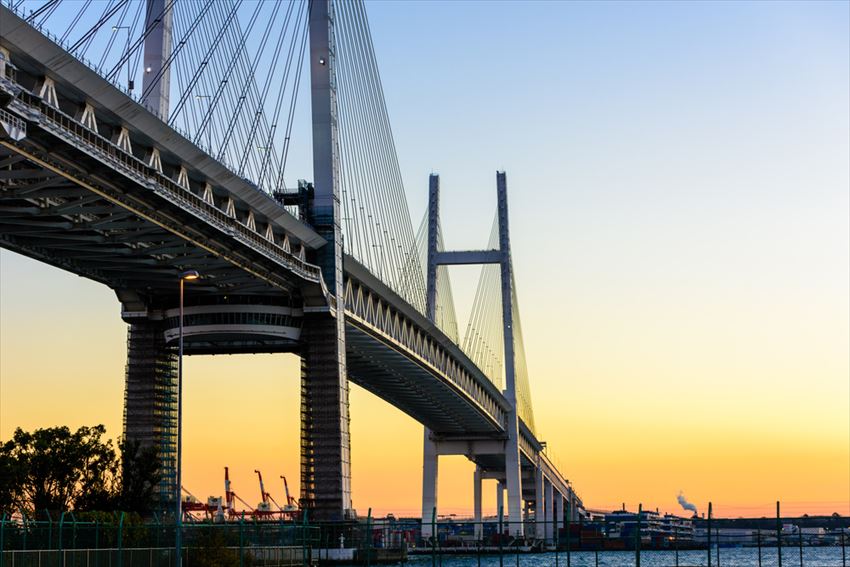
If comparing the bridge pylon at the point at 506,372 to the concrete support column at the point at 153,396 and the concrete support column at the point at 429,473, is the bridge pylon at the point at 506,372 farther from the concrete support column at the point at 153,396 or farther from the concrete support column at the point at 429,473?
the concrete support column at the point at 153,396

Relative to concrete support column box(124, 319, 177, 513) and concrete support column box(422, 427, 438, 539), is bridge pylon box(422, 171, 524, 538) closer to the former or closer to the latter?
concrete support column box(422, 427, 438, 539)

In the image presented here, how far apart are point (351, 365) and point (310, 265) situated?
2857 cm

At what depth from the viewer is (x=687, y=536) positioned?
390 ft

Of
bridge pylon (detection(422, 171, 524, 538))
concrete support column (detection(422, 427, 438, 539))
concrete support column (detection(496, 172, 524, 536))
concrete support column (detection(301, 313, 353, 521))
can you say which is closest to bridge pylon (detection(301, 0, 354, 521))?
concrete support column (detection(301, 313, 353, 521))

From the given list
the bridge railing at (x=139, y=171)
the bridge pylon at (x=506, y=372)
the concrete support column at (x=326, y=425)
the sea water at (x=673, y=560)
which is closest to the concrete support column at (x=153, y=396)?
the concrete support column at (x=326, y=425)

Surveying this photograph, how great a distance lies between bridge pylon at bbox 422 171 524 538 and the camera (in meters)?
139

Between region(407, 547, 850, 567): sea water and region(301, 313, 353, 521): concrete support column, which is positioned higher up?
region(301, 313, 353, 521): concrete support column

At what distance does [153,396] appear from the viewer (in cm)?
7912

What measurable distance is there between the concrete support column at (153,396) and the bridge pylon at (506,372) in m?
55.7

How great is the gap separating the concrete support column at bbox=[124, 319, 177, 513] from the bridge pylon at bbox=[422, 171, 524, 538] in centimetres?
5574

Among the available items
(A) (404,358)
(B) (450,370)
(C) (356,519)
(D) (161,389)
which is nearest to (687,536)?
(B) (450,370)

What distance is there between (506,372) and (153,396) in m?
67.5

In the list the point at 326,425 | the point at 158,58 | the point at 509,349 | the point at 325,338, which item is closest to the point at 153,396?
the point at 326,425

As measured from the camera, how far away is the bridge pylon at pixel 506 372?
456 feet
